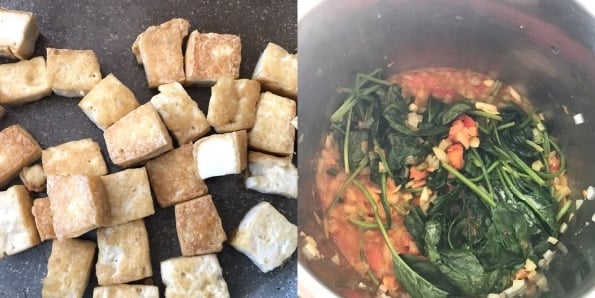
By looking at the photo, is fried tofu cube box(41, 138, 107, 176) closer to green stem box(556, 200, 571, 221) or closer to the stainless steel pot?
the stainless steel pot

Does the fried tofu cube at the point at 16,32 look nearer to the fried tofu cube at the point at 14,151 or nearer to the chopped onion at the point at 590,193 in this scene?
the fried tofu cube at the point at 14,151

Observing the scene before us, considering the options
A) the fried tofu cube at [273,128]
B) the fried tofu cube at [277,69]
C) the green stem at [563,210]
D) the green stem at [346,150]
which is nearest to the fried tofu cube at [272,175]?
the fried tofu cube at [273,128]

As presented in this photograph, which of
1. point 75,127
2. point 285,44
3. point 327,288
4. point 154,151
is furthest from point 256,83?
point 327,288

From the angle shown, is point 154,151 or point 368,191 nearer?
point 368,191

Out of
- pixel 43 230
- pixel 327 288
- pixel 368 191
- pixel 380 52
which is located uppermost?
pixel 380 52

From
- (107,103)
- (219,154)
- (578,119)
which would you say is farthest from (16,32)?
(578,119)

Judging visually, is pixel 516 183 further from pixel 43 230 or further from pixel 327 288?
pixel 43 230
